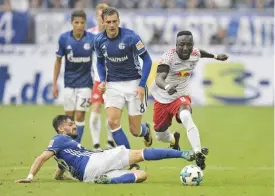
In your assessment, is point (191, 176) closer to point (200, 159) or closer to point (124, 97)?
→ point (200, 159)

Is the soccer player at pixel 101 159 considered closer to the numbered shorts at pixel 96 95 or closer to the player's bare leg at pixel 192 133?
the player's bare leg at pixel 192 133

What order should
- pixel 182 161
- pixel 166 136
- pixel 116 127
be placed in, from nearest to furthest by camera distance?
pixel 116 127
pixel 166 136
pixel 182 161

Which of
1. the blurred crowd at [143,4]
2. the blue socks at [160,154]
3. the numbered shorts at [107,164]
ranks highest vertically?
the blurred crowd at [143,4]

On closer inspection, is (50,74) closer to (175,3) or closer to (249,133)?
(175,3)

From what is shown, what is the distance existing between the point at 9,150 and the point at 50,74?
9.91m

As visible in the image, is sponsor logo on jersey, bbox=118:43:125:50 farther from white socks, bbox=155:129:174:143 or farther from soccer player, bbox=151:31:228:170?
white socks, bbox=155:129:174:143

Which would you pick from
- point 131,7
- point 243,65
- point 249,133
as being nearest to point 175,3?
point 131,7

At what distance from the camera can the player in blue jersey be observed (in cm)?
1578

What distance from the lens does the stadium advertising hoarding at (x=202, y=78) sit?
26.4m

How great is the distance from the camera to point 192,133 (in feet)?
41.4

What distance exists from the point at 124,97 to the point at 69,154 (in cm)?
223

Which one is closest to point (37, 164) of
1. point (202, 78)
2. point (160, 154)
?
point (160, 154)

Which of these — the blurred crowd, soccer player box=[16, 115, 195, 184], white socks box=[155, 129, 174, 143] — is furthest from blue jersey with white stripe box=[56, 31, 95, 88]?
the blurred crowd

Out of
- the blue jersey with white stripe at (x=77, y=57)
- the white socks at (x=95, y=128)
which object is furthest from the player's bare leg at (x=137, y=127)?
the blue jersey with white stripe at (x=77, y=57)
